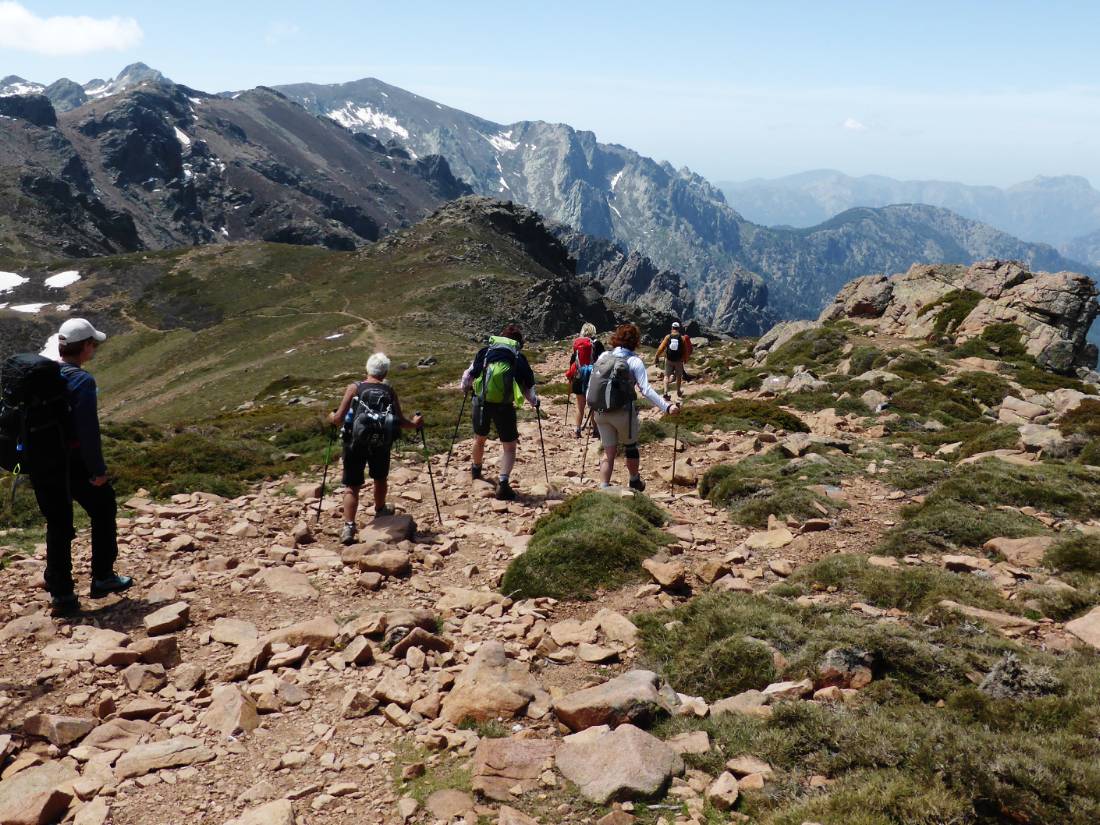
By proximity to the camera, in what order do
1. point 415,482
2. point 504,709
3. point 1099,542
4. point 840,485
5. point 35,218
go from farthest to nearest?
1. point 35,218
2. point 415,482
3. point 840,485
4. point 1099,542
5. point 504,709

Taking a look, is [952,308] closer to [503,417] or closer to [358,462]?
[503,417]

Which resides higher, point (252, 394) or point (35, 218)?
point (35, 218)

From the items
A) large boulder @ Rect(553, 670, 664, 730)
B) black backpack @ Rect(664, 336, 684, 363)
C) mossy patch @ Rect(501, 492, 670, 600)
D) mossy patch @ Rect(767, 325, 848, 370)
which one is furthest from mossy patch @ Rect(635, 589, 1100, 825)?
mossy patch @ Rect(767, 325, 848, 370)

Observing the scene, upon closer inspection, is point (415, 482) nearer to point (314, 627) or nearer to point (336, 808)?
point (314, 627)

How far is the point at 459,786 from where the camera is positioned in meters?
5.02

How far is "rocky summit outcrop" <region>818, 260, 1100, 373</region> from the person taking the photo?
3644 cm

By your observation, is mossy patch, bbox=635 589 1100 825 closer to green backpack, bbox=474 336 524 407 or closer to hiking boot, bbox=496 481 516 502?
hiking boot, bbox=496 481 516 502

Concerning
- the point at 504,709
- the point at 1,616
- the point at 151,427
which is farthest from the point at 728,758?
the point at 151,427

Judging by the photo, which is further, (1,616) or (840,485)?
(840,485)

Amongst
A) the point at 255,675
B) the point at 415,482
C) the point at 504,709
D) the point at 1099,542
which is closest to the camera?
the point at 504,709

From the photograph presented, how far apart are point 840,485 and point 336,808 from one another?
1151 cm

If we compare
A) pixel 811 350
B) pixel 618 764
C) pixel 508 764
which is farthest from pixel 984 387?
pixel 508 764

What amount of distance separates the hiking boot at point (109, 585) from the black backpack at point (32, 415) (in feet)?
5.59

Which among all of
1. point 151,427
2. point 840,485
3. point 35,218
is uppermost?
point 35,218
